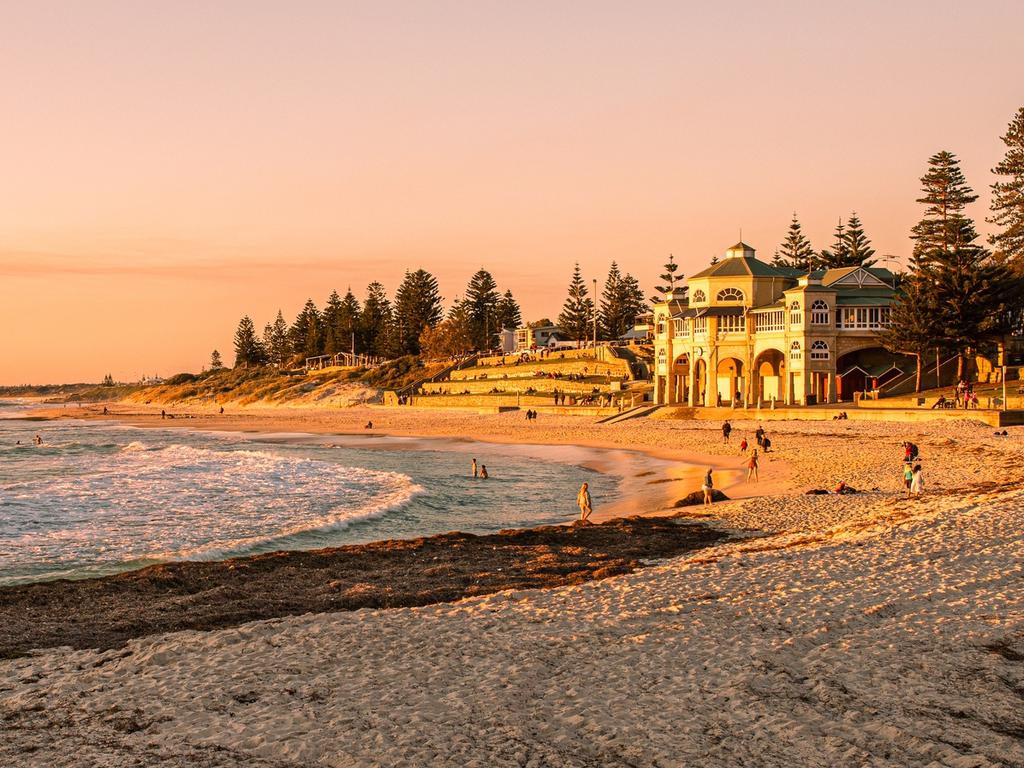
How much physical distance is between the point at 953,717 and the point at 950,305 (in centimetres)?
4421

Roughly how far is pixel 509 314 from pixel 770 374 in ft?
221

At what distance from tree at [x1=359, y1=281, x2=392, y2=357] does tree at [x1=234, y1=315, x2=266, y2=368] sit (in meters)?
36.2

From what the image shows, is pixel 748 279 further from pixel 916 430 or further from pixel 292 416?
pixel 292 416

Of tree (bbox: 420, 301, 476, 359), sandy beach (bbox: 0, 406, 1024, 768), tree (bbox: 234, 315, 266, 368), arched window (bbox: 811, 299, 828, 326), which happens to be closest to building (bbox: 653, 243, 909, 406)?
arched window (bbox: 811, 299, 828, 326)

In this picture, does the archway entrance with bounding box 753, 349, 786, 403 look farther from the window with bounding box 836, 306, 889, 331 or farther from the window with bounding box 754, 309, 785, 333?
the window with bounding box 836, 306, 889, 331

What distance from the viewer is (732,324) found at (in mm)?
55406

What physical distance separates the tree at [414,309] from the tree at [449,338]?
10.8m

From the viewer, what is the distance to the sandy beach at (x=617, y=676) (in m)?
7.14

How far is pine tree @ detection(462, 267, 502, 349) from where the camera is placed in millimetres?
120875

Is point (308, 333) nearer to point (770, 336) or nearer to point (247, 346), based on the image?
point (247, 346)

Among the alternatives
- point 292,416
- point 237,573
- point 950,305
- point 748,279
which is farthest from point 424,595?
point 292,416

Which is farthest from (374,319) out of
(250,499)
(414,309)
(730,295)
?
(250,499)

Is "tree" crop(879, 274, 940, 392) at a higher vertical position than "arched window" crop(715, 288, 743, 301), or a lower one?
lower

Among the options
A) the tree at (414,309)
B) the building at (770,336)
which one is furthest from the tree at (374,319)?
the building at (770,336)
